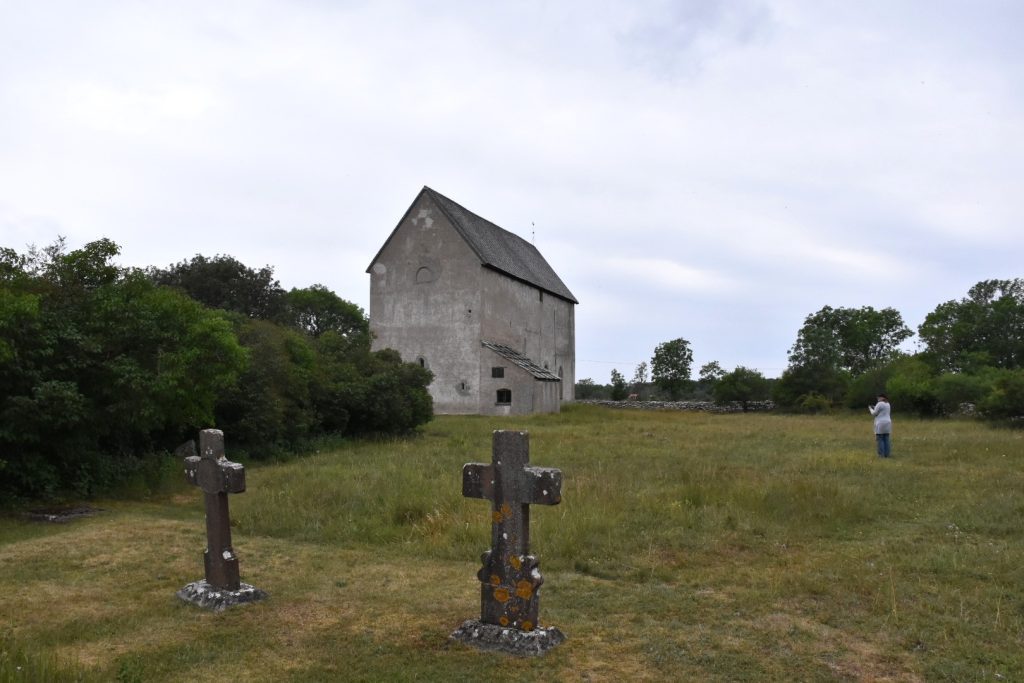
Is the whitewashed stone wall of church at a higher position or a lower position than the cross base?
higher

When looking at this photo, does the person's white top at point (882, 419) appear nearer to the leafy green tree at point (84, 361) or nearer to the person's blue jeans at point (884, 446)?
the person's blue jeans at point (884, 446)

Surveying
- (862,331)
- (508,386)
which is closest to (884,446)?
(508,386)

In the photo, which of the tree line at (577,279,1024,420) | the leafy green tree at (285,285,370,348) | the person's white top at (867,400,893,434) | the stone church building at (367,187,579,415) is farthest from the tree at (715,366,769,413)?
the person's white top at (867,400,893,434)

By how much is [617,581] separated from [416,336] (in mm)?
31609

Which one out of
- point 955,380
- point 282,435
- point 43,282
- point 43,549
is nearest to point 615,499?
point 43,549

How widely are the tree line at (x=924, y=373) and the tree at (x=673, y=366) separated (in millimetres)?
88

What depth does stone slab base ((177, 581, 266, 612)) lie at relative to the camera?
7.03 meters

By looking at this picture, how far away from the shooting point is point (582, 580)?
7.95 m

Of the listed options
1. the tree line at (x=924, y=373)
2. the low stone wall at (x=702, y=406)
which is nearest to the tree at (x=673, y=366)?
the tree line at (x=924, y=373)

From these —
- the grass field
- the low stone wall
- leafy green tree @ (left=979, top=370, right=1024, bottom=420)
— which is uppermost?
leafy green tree @ (left=979, top=370, right=1024, bottom=420)

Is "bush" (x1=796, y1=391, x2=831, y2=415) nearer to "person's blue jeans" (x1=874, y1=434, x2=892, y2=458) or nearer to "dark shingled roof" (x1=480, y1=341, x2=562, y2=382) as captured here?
"dark shingled roof" (x1=480, y1=341, x2=562, y2=382)

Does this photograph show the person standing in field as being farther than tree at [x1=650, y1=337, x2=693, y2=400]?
No

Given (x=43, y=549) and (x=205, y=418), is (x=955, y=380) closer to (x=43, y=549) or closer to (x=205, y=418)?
(x=205, y=418)

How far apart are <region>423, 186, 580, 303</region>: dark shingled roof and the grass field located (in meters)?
25.2
